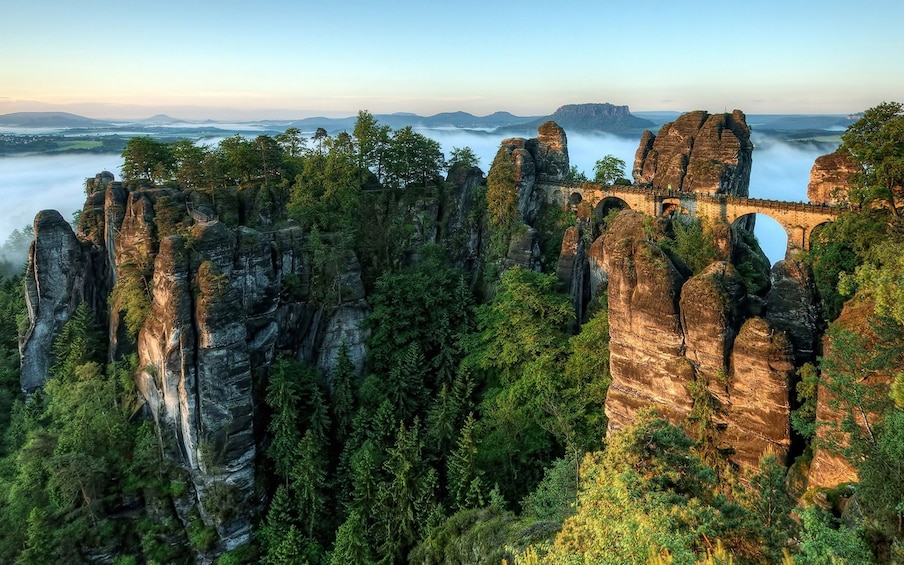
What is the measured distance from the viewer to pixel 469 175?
41.0 meters

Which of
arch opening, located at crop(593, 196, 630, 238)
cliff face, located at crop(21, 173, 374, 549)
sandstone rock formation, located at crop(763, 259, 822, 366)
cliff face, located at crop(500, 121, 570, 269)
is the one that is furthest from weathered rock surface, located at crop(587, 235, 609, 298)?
cliff face, located at crop(21, 173, 374, 549)

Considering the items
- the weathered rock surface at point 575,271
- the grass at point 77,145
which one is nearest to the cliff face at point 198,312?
the weathered rock surface at point 575,271

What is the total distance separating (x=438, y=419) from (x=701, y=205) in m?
24.8

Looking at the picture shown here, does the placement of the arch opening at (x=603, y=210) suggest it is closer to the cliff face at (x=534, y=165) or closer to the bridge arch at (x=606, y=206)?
the bridge arch at (x=606, y=206)

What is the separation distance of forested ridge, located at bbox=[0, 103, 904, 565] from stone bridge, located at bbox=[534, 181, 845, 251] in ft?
10.1

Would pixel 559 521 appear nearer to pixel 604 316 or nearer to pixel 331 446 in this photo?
pixel 604 316

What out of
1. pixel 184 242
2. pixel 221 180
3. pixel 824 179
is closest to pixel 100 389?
pixel 184 242

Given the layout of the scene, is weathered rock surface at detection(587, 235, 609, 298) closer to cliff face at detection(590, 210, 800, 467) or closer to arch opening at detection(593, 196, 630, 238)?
arch opening at detection(593, 196, 630, 238)

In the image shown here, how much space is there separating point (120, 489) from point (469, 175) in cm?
3016

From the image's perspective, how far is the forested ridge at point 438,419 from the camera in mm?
10891

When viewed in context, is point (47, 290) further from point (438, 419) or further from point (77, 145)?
point (77, 145)

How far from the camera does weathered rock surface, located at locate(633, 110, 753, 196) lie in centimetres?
→ 3794

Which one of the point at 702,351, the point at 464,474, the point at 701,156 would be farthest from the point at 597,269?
the point at 464,474

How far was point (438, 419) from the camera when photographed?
1075 inches
